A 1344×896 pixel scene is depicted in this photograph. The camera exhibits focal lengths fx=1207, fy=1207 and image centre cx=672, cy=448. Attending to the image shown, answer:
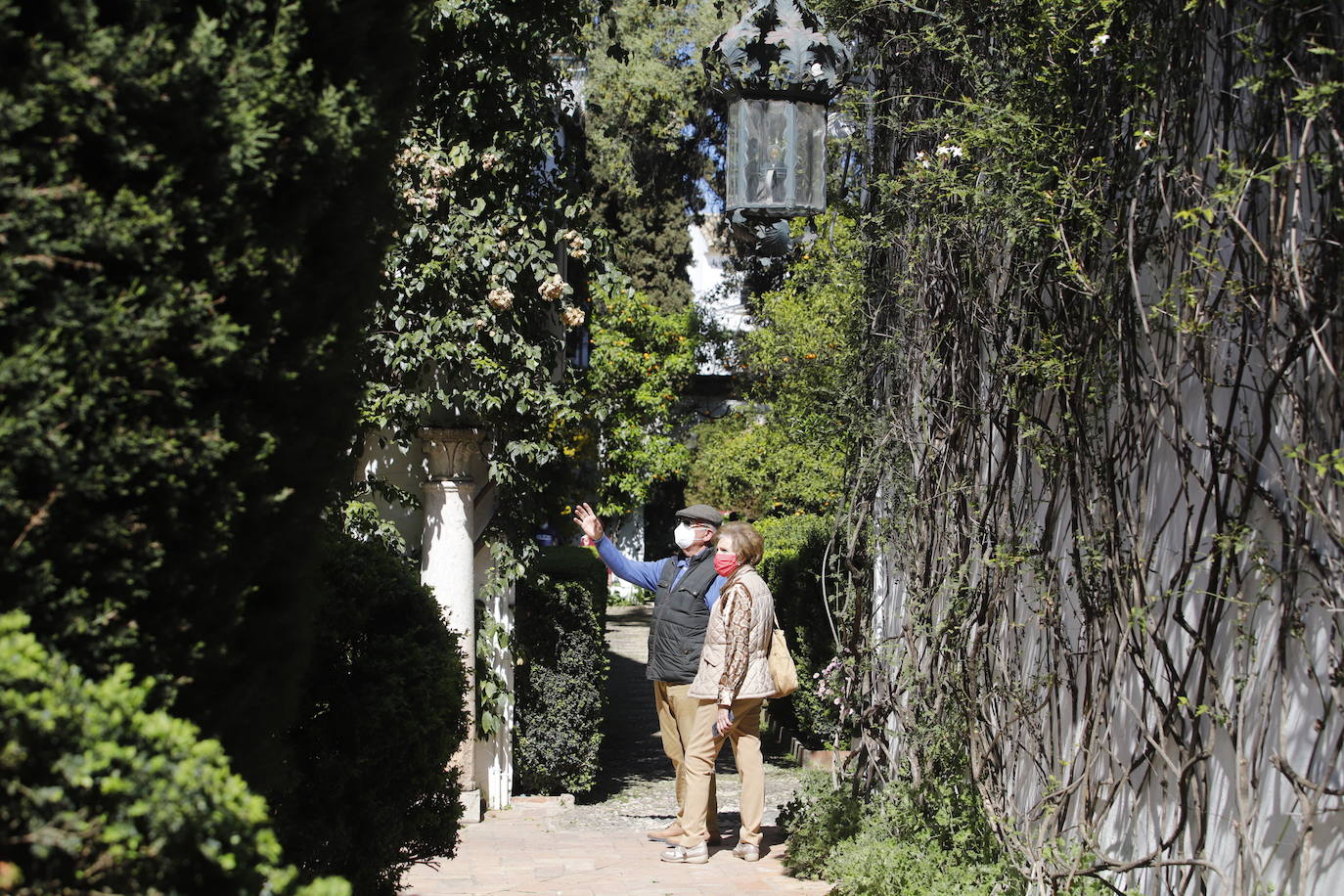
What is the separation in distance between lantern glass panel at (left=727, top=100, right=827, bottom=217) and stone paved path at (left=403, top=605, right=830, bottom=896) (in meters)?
3.25

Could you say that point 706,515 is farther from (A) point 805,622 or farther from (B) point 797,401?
(B) point 797,401

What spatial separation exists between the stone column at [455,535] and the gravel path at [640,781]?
906 mm

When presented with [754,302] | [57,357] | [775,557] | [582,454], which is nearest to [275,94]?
[57,357]

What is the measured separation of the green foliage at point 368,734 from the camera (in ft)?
13.0

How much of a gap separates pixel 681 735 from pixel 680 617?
0.63 m

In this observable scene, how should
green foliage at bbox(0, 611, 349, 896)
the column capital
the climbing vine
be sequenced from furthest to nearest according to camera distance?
the column capital, the climbing vine, green foliage at bbox(0, 611, 349, 896)

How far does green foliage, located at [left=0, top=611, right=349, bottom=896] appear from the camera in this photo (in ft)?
5.99

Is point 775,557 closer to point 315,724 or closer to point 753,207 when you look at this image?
point 753,207

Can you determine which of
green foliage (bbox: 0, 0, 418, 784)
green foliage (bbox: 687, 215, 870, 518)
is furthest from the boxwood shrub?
green foliage (bbox: 0, 0, 418, 784)

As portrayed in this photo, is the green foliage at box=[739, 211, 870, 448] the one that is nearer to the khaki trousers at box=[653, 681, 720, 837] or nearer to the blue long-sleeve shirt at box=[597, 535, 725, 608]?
the blue long-sleeve shirt at box=[597, 535, 725, 608]

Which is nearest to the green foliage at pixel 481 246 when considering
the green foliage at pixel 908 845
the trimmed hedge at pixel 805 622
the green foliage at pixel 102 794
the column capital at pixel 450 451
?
the column capital at pixel 450 451

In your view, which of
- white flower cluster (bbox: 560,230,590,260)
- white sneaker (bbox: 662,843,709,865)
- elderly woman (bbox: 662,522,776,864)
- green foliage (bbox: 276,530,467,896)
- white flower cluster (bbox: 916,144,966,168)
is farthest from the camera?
white flower cluster (bbox: 560,230,590,260)

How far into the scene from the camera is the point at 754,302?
16844 mm

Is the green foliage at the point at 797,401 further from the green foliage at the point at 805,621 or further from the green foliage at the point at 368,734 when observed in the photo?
the green foliage at the point at 368,734
